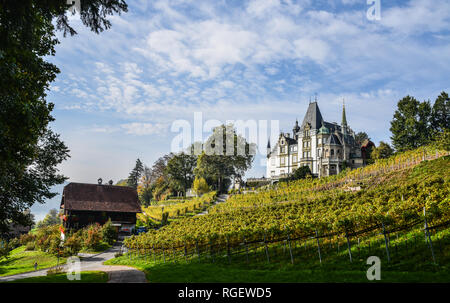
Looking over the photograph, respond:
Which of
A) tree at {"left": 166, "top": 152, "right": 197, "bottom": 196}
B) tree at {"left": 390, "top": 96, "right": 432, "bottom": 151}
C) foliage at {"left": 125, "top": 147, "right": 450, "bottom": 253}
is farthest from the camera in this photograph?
tree at {"left": 166, "top": 152, "right": 197, "bottom": 196}

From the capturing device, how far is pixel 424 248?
36.0ft

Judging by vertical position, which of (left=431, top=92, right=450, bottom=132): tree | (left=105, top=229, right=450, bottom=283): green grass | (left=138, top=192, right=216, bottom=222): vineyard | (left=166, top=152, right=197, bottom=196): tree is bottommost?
(left=105, top=229, right=450, bottom=283): green grass

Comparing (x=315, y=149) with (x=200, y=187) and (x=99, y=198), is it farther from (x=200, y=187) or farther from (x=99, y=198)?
(x=99, y=198)

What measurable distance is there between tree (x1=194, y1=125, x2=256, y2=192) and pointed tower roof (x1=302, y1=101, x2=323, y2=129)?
14.2 metres

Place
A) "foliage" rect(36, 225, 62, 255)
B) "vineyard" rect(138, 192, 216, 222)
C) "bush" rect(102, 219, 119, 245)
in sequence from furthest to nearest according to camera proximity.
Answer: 1. "vineyard" rect(138, 192, 216, 222)
2. "bush" rect(102, 219, 119, 245)
3. "foliage" rect(36, 225, 62, 255)

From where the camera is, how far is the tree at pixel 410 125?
5664 centimetres

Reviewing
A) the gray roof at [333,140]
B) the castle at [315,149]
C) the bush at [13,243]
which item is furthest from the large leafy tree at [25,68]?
the gray roof at [333,140]

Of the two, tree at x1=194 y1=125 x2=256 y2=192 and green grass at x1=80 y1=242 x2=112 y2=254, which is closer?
green grass at x1=80 y1=242 x2=112 y2=254

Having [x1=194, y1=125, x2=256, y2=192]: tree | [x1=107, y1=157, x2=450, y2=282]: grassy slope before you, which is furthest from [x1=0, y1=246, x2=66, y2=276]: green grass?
[x1=194, y1=125, x2=256, y2=192]: tree

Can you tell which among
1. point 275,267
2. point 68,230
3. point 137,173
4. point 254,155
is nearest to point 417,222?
point 275,267

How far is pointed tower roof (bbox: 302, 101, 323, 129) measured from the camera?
6558cm

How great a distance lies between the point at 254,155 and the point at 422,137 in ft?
105

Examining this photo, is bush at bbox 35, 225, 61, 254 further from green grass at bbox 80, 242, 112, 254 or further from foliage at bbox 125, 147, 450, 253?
foliage at bbox 125, 147, 450, 253

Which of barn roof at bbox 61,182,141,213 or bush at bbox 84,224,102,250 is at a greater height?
barn roof at bbox 61,182,141,213
